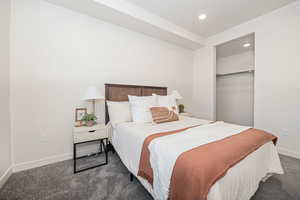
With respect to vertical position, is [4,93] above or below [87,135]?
above

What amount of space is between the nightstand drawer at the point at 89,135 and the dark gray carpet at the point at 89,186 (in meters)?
0.47

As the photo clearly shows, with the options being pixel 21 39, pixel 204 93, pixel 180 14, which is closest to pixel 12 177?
pixel 21 39

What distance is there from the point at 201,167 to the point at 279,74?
2.90 m

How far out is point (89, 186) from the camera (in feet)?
4.91

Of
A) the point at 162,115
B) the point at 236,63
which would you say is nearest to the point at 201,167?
the point at 162,115

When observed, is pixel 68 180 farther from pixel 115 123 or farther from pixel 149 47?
pixel 149 47

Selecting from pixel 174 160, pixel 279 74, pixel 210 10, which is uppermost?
pixel 210 10

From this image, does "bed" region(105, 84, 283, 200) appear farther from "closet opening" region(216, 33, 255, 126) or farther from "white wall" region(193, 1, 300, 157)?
"closet opening" region(216, 33, 255, 126)

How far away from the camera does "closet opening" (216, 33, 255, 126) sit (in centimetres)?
392

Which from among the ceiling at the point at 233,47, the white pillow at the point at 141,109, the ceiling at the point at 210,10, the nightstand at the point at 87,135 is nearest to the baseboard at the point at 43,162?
the nightstand at the point at 87,135

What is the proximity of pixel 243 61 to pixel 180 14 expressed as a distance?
3.01 meters

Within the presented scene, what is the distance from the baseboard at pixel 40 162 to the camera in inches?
68.9

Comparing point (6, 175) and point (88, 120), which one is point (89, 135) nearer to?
point (88, 120)

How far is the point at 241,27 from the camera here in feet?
9.57
